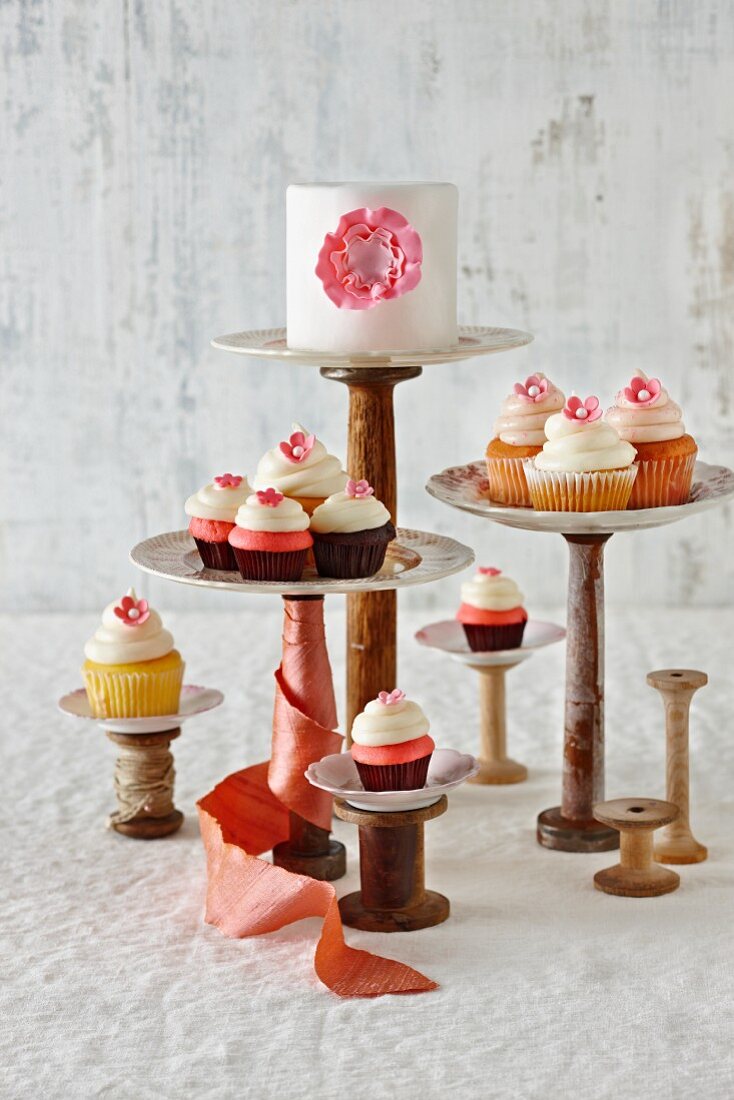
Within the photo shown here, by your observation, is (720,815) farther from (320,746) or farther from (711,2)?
(711,2)

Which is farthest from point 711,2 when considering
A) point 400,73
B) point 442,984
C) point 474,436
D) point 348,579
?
point 442,984

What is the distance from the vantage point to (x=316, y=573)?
1.94 meters

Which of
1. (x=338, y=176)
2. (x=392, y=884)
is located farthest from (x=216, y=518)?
(x=338, y=176)

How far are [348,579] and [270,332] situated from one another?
0.56m

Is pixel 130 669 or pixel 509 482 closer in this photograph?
pixel 509 482

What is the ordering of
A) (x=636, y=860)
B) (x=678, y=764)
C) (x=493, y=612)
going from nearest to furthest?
(x=636, y=860) → (x=678, y=764) → (x=493, y=612)

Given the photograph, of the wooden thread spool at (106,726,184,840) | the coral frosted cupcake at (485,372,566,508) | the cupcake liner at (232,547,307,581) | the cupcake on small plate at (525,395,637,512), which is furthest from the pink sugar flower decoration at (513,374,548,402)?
the wooden thread spool at (106,726,184,840)

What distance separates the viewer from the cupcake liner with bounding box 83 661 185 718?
2191 mm

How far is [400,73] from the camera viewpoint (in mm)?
3500

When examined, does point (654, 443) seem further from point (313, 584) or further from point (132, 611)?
point (132, 611)

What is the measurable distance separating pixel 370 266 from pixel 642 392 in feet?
1.24

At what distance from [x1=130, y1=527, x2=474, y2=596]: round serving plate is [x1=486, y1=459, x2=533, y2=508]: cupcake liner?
0.10 m

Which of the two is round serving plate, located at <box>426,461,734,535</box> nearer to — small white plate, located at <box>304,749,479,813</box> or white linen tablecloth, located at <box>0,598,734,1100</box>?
small white plate, located at <box>304,749,479,813</box>

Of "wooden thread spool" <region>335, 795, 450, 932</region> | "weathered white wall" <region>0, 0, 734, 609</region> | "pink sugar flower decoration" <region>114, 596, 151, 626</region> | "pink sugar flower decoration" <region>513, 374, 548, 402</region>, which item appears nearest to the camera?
"wooden thread spool" <region>335, 795, 450, 932</region>
